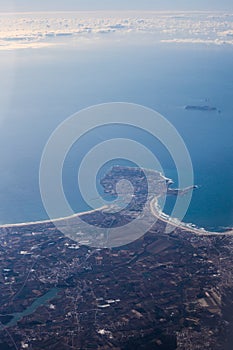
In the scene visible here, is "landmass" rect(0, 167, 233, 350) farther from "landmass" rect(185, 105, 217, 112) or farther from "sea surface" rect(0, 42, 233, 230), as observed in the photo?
"landmass" rect(185, 105, 217, 112)

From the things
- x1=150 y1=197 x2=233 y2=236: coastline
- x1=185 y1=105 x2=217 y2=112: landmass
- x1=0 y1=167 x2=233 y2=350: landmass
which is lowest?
x1=0 y1=167 x2=233 y2=350: landmass

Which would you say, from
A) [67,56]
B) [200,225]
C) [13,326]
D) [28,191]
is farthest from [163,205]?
[67,56]

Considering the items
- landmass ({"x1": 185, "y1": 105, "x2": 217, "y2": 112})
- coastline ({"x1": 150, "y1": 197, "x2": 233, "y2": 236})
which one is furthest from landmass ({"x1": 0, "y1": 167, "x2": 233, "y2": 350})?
landmass ({"x1": 185, "y1": 105, "x2": 217, "y2": 112})

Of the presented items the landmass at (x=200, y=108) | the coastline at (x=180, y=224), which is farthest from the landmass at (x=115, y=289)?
the landmass at (x=200, y=108)

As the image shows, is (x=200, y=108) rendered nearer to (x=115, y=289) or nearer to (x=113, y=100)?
(x=113, y=100)

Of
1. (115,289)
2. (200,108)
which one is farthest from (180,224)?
(200,108)
